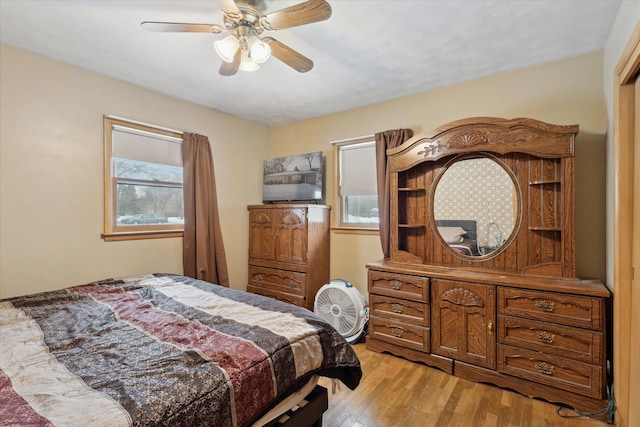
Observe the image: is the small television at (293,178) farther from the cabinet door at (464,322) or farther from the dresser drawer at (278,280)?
the cabinet door at (464,322)

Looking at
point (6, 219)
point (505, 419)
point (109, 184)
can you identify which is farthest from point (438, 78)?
point (6, 219)

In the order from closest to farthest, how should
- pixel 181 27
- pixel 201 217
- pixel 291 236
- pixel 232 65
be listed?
pixel 181 27 → pixel 232 65 → pixel 201 217 → pixel 291 236

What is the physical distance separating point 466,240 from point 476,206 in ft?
1.00

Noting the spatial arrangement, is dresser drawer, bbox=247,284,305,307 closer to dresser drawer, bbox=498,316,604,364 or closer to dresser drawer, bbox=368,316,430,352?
dresser drawer, bbox=368,316,430,352

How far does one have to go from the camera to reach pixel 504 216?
2.42 m

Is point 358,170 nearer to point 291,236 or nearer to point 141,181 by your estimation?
point 291,236

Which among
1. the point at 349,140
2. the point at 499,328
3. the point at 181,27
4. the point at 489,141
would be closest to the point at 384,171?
the point at 349,140

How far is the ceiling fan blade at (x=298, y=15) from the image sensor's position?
1.38 m

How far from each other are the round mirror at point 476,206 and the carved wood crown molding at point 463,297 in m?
0.39

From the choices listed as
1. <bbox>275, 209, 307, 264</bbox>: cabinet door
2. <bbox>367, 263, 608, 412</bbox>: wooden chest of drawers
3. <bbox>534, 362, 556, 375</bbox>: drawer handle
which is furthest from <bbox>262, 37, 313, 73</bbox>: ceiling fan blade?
<bbox>534, 362, 556, 375</bbox>: drawer handle

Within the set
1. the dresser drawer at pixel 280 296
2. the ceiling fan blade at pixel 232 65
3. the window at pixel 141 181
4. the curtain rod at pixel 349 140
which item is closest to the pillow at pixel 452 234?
the curtain rod at pixel 349 140

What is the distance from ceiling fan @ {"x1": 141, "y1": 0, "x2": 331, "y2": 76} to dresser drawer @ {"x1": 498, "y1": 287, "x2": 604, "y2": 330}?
2110 mm

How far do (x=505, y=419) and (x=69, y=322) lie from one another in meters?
2.55

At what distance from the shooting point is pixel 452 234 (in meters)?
2.63
